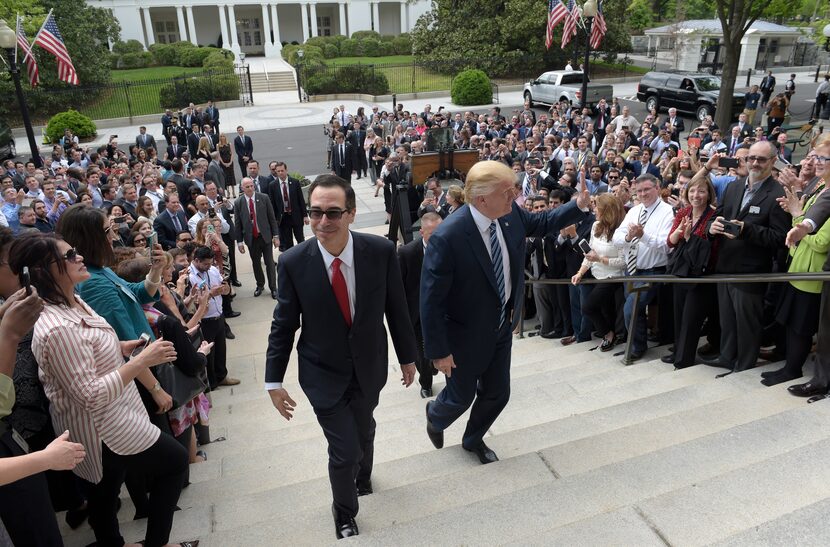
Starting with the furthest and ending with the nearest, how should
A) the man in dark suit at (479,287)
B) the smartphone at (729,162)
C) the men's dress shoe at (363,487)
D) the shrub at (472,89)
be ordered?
the shrub at (472,89), the smartphone at (729,162), the men's dress shoe at (363,487), the man in dark suit at (479,287)

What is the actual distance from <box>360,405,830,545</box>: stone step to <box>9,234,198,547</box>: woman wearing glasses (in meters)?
1.11

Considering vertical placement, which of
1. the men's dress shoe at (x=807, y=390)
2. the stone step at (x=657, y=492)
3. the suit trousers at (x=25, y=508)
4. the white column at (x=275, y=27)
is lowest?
the men's dress shoe at (x=807, y=390)

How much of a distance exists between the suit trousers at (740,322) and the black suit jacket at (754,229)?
0.11m

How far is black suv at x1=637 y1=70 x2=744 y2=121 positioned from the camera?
22422 mm

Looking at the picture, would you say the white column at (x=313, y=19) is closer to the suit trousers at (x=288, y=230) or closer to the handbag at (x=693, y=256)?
the suit trousers at (x=288, y=230)

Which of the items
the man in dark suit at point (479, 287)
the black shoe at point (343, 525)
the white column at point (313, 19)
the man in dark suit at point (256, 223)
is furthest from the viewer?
the white column at point (313, 19)

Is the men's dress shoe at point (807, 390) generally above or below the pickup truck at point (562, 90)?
below

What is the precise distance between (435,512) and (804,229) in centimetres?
313

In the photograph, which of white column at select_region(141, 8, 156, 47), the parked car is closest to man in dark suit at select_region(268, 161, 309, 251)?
the parked car

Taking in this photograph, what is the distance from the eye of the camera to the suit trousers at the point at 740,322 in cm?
466

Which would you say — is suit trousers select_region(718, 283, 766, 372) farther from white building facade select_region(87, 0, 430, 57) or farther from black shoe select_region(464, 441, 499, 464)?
white building facade select_region(87, 0, 430, 57)

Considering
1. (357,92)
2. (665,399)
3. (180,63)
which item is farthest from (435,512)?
(180,63)

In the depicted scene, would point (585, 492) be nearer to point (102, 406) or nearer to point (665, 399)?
point (665, 399)

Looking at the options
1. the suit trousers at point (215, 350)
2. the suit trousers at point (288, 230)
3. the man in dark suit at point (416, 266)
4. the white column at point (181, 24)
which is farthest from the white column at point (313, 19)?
the man in dark suit at point (416, 266)
